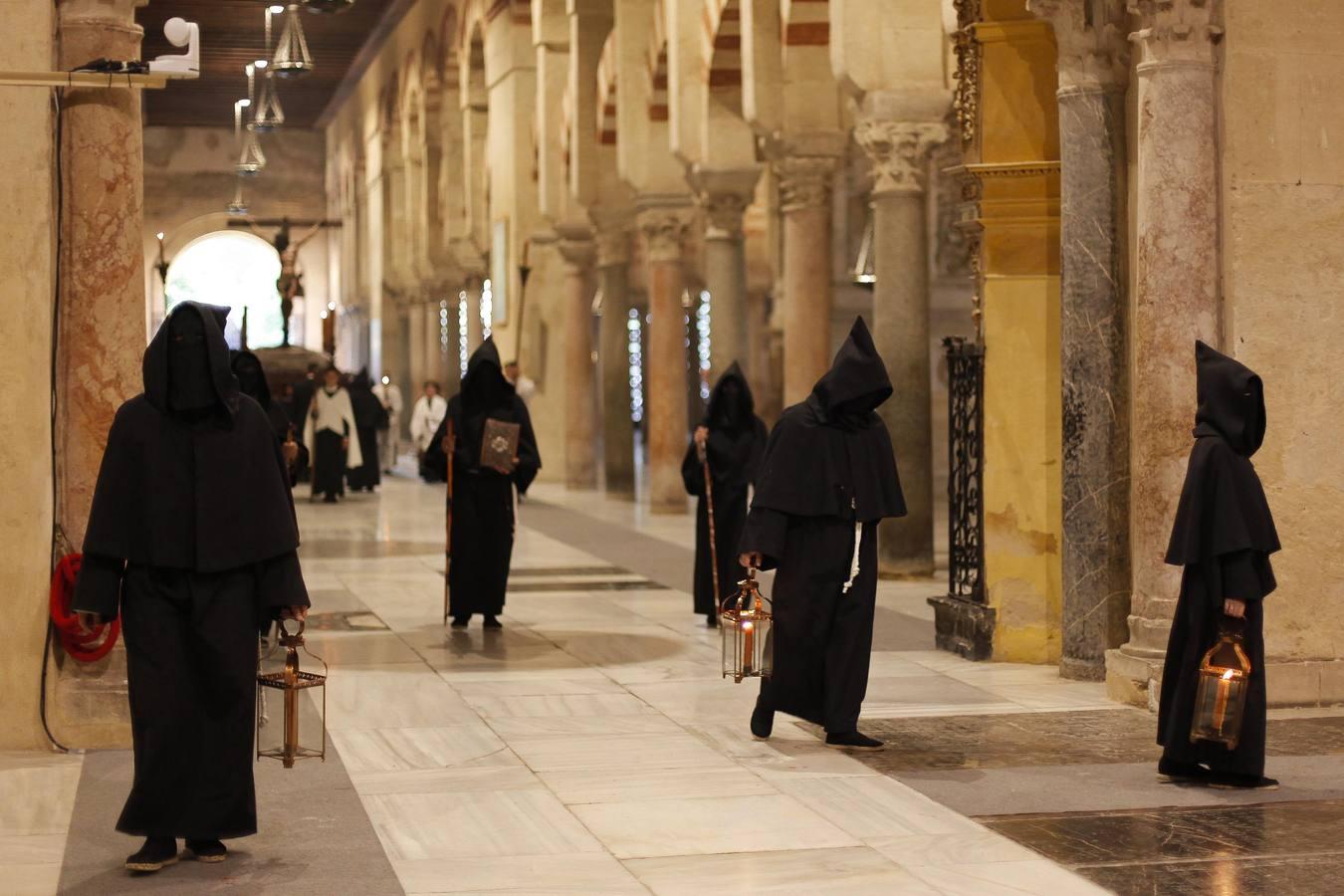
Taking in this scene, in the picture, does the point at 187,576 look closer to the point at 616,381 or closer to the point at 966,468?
the point at 966,468

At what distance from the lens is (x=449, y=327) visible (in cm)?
3100

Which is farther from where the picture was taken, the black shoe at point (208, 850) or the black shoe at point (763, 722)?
the black shoe at point (763, 722)

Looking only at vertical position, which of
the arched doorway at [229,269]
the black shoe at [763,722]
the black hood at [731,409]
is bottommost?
the black shoe at [763,722]

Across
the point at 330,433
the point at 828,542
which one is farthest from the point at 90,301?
the point at 330,433

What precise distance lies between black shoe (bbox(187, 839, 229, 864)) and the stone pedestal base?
187 inches

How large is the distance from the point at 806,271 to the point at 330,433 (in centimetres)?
689

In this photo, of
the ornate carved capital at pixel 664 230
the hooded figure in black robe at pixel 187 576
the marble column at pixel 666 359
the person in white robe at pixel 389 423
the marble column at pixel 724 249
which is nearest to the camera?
the hooded figure in black robe at pixel 187 576

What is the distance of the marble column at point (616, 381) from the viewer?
68.4 ft

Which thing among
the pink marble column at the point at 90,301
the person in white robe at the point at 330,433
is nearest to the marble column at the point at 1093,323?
the pink marble column at the point at 90,301

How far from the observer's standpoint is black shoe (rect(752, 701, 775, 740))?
23.3 ft

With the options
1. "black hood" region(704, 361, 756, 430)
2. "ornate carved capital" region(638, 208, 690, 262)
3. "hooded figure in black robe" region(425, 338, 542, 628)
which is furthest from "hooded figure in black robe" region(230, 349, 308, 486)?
"ornate carved capital" region(638, 208, 690, 262)

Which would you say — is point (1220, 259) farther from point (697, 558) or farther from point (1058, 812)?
point (697, 558)

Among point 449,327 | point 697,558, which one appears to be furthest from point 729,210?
point 449,327

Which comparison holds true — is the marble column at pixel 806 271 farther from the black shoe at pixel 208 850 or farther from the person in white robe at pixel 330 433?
the black shoe at pixel 208 850
